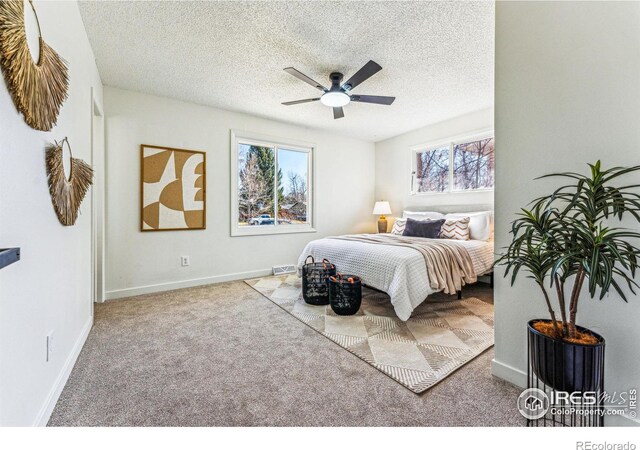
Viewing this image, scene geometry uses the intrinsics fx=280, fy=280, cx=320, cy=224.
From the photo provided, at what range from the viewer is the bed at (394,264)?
2.47 metres

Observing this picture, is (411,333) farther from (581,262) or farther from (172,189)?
(172,189)

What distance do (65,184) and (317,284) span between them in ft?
7.14

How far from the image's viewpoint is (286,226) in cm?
463

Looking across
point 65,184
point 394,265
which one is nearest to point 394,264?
point 394,265

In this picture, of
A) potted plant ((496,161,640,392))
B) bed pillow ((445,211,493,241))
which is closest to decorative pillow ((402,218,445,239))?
bed pillow ((445,211,493,241))

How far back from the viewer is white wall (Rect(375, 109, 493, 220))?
410cm

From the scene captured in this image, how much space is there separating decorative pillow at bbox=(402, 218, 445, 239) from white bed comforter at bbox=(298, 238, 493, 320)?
1.70ft

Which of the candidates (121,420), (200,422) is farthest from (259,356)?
(121,420)

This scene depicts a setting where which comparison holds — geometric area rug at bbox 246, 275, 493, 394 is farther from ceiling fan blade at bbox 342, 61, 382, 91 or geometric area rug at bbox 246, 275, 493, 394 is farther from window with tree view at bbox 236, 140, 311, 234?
ceiling fan blade at bbox 342, 61, 382, 91

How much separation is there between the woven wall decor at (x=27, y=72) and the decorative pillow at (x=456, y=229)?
12.8 feet

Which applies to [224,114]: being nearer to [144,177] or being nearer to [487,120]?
[144,177]

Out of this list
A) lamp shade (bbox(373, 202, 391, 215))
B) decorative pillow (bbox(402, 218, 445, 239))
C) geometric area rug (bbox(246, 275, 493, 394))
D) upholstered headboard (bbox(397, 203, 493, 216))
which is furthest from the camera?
lamp shade (bbox(373, 202, 391, 215))

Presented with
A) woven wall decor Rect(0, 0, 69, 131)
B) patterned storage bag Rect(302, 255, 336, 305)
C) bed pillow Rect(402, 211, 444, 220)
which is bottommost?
patterned storage bag Rect(302, 255, 336, 305)

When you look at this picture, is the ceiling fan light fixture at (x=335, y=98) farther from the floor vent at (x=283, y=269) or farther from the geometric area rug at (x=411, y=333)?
the floor vent at (x=283, y=269)
